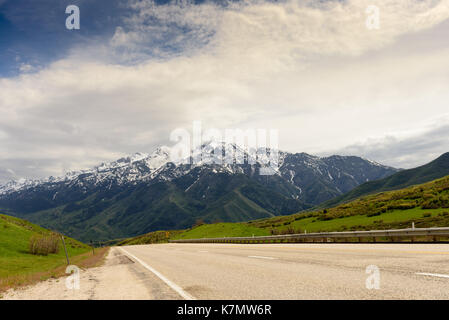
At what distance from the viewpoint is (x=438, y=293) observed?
621 centimetres

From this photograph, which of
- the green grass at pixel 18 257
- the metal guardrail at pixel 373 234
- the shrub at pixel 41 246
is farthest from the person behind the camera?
the shrub at pixel 41 246

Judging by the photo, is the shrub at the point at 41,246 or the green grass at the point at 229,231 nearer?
the shrub at the point at 41,246
